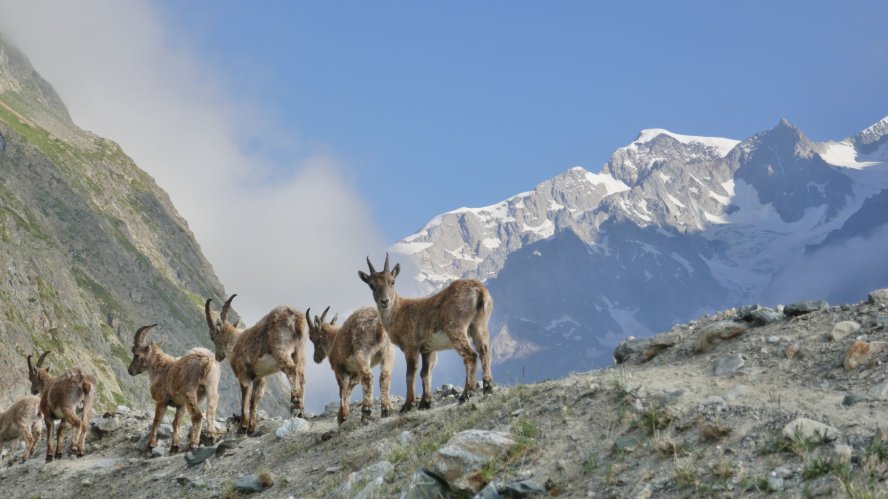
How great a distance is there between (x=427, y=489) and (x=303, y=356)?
10.6m

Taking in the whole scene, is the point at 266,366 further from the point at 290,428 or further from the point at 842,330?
the point at 842,330

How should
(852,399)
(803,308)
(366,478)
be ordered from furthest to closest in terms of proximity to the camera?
(803,308)
(366,478)
(852,399)

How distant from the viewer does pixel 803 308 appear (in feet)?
50.1

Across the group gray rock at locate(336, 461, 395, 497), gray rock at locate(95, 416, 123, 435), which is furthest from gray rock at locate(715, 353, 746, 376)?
gray rock at locate(95, 416, 123, 435)

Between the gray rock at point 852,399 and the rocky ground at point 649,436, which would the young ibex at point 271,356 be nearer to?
the rocky ground at point 649,436

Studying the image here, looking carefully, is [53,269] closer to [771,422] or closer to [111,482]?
[111,482]

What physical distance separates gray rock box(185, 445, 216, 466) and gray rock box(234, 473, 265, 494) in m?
2.96

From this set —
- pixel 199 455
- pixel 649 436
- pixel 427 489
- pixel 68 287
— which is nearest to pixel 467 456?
pixel 427 489

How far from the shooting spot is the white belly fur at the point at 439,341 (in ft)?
58.6

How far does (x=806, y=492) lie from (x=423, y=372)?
34.2 ft

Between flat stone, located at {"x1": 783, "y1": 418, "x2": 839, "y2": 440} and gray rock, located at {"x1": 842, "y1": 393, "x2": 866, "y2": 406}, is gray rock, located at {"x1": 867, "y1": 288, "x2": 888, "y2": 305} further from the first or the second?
flat stone, located at {"x1": 783, "y1": 418, "x2": 839, "y2": 440}

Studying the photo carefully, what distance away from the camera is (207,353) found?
811 inches

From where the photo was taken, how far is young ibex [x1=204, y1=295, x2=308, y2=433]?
2058cm

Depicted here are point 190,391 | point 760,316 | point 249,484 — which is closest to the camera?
point 249,484
